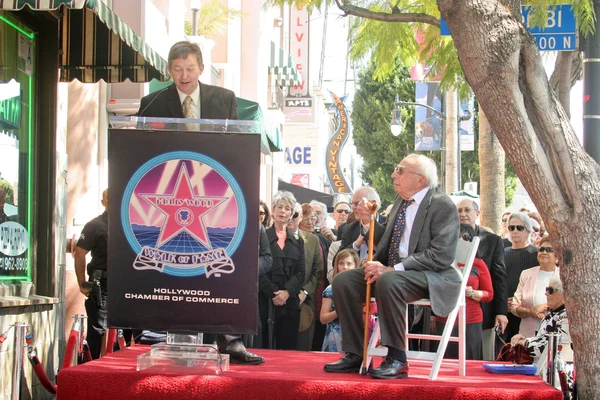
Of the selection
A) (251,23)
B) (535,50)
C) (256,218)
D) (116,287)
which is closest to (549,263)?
(535,50)

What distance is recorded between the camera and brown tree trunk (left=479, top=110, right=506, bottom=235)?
1553cm

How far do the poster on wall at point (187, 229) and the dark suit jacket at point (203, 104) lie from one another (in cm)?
57

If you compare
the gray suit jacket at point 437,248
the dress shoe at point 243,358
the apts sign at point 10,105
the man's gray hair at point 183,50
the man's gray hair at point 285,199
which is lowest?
the dress shoe at point 243,358

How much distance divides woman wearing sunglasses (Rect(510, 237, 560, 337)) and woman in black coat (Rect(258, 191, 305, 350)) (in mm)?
2167

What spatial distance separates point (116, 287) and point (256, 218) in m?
1.02

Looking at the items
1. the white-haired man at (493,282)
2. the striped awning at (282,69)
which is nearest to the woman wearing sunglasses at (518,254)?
the white-haired man at (493,282)

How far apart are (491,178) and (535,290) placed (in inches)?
251

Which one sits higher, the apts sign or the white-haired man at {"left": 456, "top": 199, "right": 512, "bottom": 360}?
the apts sign

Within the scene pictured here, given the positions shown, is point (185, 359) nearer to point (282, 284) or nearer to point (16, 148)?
point (16, 148)

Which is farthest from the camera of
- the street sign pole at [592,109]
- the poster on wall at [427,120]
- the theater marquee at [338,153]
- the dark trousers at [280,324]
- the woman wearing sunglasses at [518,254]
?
the theater marquee at [338,153]

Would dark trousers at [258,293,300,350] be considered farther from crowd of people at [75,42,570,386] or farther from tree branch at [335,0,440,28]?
tree branch at [335,0,440,28]

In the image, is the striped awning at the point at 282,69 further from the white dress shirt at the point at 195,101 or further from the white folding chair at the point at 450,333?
the white dress shirt at the point at 195,101

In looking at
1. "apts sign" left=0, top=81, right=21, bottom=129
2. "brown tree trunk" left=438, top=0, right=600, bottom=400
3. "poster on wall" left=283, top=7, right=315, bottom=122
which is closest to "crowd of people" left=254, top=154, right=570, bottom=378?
"brown tree trunk" left=438, top=0, right=600, bottom=400

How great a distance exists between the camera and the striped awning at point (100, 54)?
945 cm
